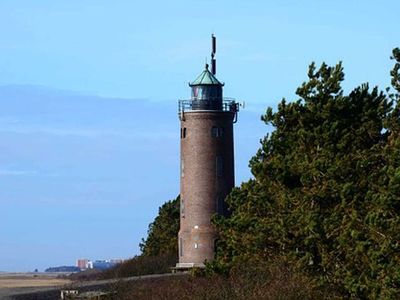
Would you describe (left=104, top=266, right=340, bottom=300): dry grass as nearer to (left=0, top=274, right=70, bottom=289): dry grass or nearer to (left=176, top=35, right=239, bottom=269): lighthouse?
(left=176, top=35, right=239, bottom=269): lighthouse

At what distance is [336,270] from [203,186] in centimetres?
3859

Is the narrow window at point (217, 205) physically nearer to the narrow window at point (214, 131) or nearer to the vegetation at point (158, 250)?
the narrow window at point (214, 131)

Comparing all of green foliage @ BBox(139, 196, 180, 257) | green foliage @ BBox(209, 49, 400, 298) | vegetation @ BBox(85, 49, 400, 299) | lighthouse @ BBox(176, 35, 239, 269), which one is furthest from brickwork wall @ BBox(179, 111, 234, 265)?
green foliage @ BBox(209, 49, 400, 298)

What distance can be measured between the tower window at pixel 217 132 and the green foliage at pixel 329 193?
20.7m

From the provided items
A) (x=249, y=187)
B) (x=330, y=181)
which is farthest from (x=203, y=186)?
(x=330, y=181)

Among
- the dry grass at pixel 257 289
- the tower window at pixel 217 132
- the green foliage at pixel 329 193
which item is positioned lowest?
the dry grass at pixel 257 289

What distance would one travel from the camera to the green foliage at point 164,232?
88.3m

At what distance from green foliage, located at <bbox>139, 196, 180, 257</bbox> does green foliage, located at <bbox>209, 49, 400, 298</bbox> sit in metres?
34.2

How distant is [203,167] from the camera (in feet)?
244

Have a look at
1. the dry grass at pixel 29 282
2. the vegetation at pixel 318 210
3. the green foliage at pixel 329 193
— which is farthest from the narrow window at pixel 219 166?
the green foliage at pixel 329 193

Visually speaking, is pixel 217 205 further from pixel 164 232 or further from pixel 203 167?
pixel 164 232

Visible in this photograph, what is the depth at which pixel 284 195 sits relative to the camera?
4425 centimetres

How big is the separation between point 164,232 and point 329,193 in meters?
51.7

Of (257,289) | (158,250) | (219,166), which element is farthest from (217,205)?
(257,289)
